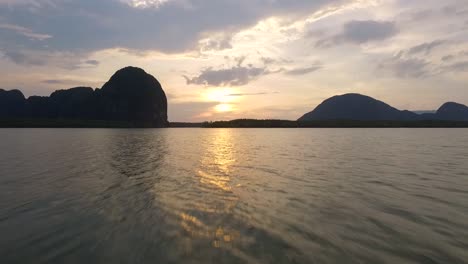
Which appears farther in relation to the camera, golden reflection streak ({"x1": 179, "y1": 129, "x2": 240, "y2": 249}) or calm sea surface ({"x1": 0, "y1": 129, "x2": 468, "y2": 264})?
golden reflection streak ({"x1": 179, "y1": 129, "x2": 240, "y2": 249})

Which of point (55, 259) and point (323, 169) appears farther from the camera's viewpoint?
point (323, 169)

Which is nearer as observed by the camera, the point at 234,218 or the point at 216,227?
the point at 216,227

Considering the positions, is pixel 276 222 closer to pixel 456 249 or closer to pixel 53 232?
pixel 456 249

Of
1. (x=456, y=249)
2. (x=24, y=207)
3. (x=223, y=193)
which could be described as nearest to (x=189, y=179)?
(x=223, y=193)

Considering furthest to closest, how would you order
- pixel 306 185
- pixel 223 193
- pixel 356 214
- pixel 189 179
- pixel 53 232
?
pixel 189 179
pixel 306 185
pixel 223 193
pixel 356 214
pixel 53 232

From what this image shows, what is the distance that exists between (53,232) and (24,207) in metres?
5.22

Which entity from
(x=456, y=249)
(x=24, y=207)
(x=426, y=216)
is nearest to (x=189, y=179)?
(x=24, y=207)

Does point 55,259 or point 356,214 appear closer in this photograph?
point 55,259

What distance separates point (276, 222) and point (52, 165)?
28.5m

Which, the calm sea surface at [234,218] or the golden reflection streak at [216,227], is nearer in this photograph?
the calm sea surface at [234,218]

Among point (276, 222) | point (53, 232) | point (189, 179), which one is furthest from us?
point (189, 179)

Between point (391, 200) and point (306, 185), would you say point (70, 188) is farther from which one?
point (391, 200)

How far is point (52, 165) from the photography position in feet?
103

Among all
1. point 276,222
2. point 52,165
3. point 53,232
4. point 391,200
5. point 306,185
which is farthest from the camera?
point 52,165
